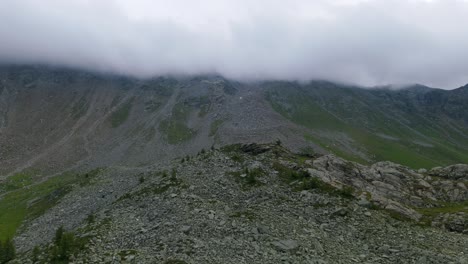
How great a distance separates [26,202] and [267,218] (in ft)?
324

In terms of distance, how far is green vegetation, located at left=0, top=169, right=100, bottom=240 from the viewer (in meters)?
92.8

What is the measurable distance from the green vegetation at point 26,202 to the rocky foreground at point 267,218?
22366 millimetres

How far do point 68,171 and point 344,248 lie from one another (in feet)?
487

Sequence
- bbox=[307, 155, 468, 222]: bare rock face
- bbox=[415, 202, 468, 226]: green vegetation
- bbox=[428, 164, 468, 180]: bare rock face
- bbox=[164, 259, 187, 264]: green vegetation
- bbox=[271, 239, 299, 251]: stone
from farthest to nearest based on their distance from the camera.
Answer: bbox=[428, 164, 468, 180]: bare rock face → bbox=[307, 155, 468, 222]: bare rock face → bbox=[415, 202, 468, 226]: green vegetation → bbox=[271, 239, 299, 251]: stone → bbox=[164, 259, 187, 264]: green vegetation

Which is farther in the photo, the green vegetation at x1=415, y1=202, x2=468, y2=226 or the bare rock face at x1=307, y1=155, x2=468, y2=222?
the bare rock face at x1=307, y1=155, x2=468, y2=222

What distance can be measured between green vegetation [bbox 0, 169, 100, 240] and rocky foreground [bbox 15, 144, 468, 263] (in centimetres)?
2237

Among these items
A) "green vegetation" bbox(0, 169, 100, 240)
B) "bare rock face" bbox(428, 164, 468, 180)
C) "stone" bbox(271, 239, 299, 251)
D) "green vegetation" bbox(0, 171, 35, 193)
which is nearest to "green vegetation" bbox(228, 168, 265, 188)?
"stone" bbox(271, 239, 299, 251)

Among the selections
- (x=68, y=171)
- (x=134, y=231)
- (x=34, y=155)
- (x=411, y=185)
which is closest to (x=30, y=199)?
(x=68, y=171)

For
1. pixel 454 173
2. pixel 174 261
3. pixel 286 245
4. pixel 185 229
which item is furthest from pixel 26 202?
pixel 454 173

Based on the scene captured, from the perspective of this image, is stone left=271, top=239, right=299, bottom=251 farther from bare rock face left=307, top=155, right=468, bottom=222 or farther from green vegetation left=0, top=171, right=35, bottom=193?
green vegetation left=0, top=171, right=35, bottom=193

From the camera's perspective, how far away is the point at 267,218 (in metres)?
44.3

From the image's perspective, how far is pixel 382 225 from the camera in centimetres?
4516

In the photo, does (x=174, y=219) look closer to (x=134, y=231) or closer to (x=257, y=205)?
(x=134, y=231)

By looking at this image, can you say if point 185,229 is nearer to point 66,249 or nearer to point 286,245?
point 286,245
